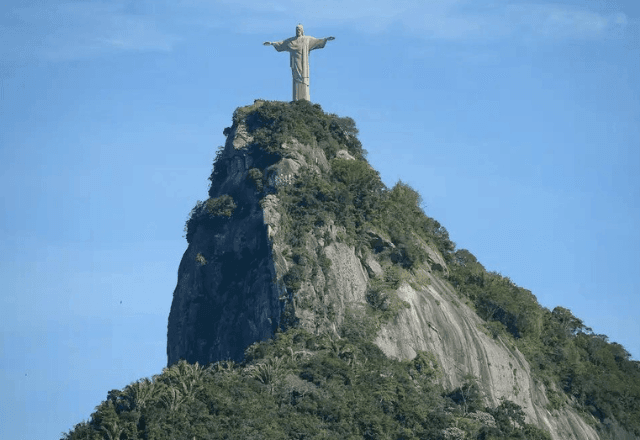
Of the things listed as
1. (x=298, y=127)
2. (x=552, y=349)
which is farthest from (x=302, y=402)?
(x=552, y=349)

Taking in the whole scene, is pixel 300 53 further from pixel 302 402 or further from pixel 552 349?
pixel 302 402

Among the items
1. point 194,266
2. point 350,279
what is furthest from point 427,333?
point 194,266

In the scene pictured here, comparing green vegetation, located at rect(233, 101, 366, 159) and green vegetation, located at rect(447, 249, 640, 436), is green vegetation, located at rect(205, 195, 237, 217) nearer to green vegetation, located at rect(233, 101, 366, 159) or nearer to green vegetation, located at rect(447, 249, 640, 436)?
green vegetation, located at rect(233, 101, 366, 159)

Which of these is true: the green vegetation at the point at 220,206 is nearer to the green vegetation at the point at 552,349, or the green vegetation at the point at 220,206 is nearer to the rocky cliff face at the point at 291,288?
the rocky cliff face at the point at 291,288

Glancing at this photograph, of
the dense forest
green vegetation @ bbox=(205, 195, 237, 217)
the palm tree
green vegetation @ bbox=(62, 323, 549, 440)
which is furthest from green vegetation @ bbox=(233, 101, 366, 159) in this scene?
the palm tree

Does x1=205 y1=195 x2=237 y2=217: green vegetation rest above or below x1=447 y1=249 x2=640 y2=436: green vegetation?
above

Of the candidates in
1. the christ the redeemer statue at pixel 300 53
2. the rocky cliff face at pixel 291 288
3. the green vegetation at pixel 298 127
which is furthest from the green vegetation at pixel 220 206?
the christ the redeemer statue at pixel 300 53

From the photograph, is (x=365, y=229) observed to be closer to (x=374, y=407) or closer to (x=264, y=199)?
(x=264, y=199)
